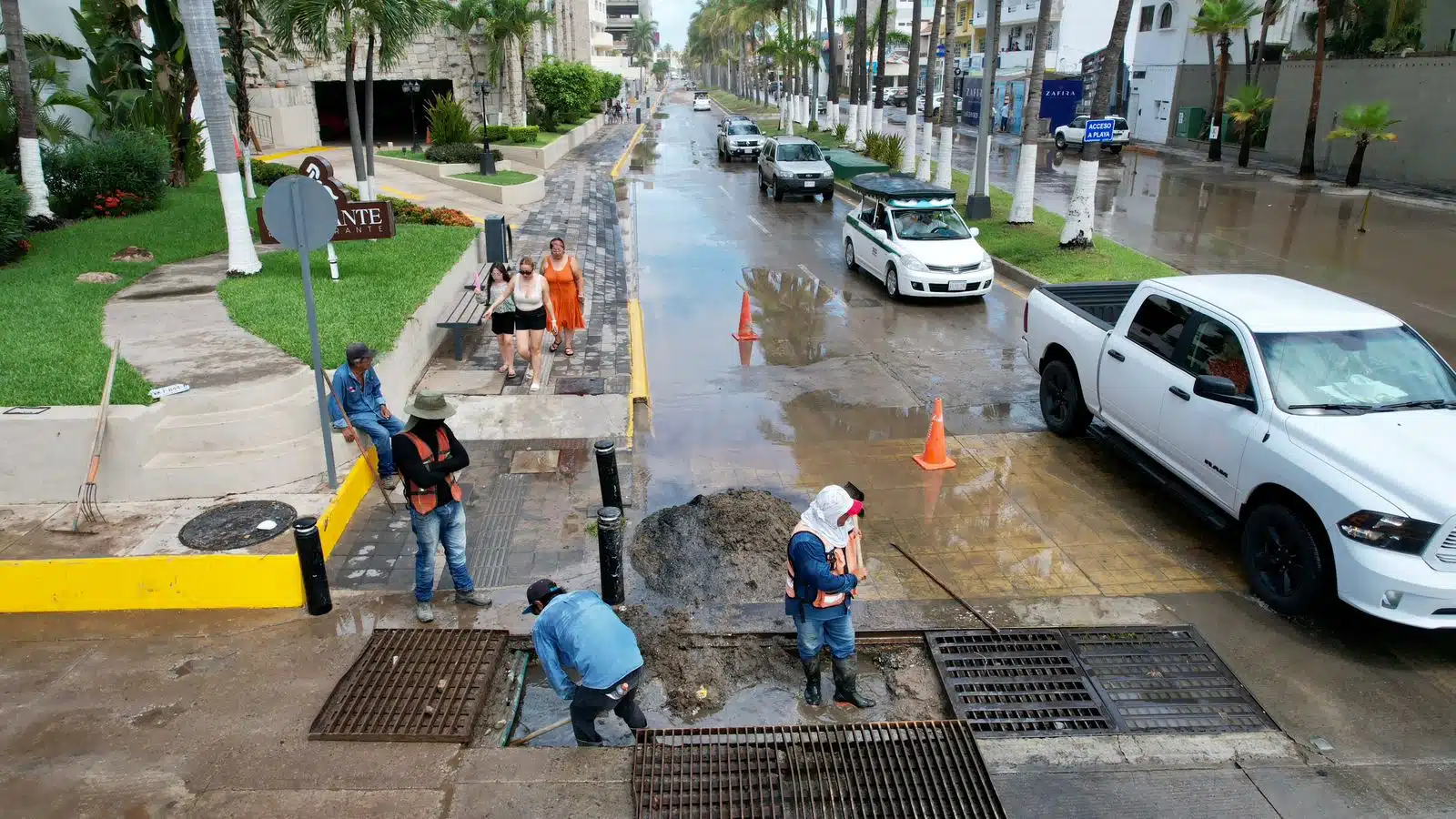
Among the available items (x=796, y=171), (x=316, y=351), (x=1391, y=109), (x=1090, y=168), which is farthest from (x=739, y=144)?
(x=316, y=351)

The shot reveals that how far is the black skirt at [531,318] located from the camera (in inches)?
412

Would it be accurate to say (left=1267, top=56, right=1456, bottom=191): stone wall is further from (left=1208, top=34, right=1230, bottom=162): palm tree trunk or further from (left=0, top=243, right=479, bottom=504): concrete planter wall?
(left=0, top=243, right=479, bottom=504): concrete planter wall

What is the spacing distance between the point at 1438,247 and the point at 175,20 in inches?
1027

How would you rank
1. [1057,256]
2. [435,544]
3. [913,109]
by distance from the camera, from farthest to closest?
[913,109], [1057,256], [435,544]

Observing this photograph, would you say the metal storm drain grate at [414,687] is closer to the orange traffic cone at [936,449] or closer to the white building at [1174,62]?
the orange traffic cone at [936,449]

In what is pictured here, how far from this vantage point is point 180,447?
25.2 feet

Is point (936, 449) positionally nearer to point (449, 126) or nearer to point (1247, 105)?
point (449, 126)

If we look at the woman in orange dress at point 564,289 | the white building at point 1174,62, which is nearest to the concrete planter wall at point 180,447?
the woman in orange dress at point 564,289

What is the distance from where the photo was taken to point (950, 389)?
36.9 ft

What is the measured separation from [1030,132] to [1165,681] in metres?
16.1

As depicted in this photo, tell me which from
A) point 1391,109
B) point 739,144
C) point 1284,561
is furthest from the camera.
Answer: point 739,144

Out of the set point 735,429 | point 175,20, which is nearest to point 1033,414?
point 735,429

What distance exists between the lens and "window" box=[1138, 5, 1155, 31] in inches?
1758

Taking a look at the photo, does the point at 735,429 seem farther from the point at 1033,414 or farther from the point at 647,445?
the point at 1033,414
